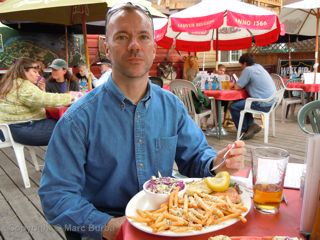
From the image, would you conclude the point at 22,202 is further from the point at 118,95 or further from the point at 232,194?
the point at 232,194

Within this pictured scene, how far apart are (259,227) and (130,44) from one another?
87cm

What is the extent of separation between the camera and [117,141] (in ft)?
4.44

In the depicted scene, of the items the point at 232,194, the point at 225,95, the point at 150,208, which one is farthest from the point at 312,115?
the point at 225,95

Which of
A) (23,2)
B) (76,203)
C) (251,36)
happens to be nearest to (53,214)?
(76,203)

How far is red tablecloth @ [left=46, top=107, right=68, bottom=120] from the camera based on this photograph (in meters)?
3.80

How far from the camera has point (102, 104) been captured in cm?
139

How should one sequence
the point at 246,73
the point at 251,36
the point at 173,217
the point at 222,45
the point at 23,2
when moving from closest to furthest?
the point at 173,217, the point at 23,2, the point at 246,73, the point at 251,36, the point at 222,45

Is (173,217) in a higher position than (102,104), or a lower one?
lower

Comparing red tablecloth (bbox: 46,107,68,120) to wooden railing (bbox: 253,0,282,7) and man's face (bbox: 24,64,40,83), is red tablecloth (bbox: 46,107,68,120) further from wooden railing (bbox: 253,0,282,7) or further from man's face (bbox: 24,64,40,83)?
wooden railing (bbox: 253,0,282,7)

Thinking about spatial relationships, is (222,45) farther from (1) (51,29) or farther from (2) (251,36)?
(1) (51,29)

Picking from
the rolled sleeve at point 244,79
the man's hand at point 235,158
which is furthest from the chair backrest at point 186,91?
the man's hand at point 235,158

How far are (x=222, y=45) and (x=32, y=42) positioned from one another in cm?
519

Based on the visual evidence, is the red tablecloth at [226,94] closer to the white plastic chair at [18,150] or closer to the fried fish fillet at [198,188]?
the white plastic chair at [18,150]

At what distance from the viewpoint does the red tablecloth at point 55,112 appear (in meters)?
3.80
